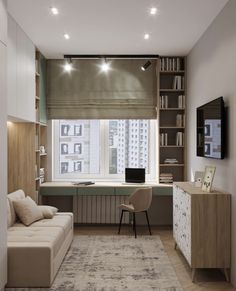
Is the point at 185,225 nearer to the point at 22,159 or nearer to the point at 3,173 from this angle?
the point at 3,173

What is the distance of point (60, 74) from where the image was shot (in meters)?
6.73

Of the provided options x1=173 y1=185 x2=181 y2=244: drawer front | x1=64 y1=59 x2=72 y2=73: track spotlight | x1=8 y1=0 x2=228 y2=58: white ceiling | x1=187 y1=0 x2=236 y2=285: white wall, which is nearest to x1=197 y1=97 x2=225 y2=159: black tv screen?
x1=187 y1=0 x2=236 y2=285: white wall

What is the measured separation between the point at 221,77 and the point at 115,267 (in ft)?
8.28

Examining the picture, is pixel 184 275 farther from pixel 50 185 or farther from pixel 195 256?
pixel 50 185

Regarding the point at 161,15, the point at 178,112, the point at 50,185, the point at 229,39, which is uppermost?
the point at 161,15

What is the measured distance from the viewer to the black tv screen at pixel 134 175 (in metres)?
6.49

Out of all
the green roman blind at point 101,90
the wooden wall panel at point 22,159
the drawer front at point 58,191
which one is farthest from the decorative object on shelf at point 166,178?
the wooden wall panel at point 22,159

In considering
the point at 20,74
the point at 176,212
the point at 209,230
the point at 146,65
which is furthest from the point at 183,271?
the point at 146,65

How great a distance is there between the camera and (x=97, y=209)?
660 centimetres

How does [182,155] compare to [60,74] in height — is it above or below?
below

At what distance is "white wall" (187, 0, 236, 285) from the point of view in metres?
3.83

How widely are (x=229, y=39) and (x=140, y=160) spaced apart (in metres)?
3.39

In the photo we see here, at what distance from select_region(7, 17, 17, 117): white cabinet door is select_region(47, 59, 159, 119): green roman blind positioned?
200 cm

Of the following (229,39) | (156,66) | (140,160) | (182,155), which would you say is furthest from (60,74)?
(229,39)
